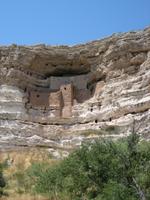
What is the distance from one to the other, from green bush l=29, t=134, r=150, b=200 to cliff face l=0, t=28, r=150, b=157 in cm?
1244

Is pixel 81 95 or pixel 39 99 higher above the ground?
pixel 81 95

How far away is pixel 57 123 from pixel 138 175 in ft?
68.7

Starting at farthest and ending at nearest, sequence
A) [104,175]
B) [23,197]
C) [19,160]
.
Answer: [19,160] → [23,197] → [104,175]

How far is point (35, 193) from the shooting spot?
18.5 metres

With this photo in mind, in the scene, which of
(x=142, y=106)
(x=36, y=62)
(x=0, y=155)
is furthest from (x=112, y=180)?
(x=36, y=62)

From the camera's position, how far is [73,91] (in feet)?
125

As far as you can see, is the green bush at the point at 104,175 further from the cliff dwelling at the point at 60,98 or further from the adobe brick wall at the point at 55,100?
the adobe brick wall at the point at 55,100

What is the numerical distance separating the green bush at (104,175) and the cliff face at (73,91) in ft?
40.8

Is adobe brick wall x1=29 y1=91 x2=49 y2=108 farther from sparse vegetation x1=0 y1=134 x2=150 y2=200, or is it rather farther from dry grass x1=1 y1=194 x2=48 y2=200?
sparse vegetation x1=0 y1=134 x2=150 y2=200

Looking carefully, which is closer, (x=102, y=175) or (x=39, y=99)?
(x=102, y=175)

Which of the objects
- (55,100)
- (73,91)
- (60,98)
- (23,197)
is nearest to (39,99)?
(55,100)

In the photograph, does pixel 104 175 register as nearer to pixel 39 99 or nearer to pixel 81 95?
pixel 81 95

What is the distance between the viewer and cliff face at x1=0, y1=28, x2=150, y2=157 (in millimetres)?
32000

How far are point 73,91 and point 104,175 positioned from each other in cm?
2239
